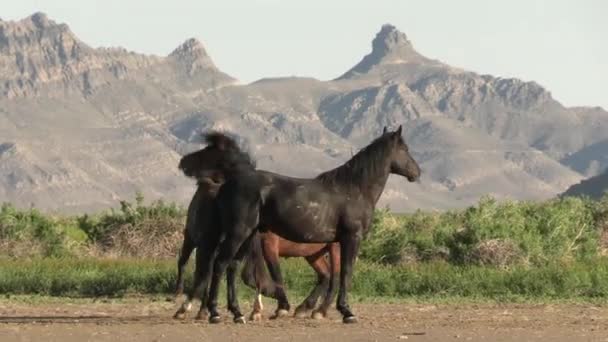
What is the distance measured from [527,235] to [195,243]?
33.5 feet

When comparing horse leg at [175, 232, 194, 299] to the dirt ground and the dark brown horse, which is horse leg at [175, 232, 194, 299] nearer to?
the dirt ground

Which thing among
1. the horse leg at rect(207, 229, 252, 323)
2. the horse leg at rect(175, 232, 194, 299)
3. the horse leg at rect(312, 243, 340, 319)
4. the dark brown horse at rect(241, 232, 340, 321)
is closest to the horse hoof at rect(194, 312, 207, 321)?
the horse leg at rect(207, 229, 252, 323)

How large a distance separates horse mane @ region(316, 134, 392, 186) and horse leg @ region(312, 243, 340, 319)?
1.06 meters

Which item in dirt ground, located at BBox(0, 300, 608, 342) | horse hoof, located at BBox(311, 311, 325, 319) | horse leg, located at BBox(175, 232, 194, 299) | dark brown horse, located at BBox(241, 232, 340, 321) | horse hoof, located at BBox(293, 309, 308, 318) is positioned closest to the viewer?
dirt ground, located at BBox(0, 300, 608, 342)

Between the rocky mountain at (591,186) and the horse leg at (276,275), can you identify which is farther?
the rocky mountain at (591,186)

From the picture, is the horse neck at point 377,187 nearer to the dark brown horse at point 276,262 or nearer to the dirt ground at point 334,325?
the dark brown horse at point 276,262

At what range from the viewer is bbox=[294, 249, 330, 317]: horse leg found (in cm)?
1762

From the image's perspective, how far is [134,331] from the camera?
1581 cm

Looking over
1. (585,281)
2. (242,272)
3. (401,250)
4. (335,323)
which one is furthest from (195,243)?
(401,250)

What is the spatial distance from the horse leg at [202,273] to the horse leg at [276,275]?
74cm

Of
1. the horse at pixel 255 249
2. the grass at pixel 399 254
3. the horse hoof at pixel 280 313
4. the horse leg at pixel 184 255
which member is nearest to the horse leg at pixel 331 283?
the horse at pixel 255 249

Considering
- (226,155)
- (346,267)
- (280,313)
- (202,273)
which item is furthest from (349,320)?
(226,155)

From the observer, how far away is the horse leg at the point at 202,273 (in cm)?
1712

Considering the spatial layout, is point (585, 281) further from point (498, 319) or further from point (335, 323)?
point (335, 323)
